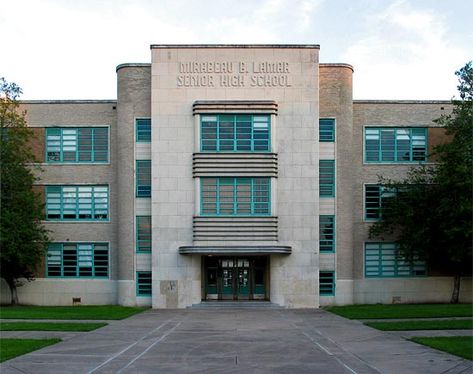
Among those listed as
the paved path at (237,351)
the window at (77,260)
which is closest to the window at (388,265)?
the paved path at (237,351)

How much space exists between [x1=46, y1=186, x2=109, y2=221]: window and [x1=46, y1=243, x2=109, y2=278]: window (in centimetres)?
171

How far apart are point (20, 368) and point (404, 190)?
28435 millimetres

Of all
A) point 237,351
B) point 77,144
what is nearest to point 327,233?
point 77,144

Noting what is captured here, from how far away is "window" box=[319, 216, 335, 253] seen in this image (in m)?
39.9

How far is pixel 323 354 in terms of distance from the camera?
19.1m

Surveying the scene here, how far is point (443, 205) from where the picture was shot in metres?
35.9

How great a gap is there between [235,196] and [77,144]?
34.7 ft

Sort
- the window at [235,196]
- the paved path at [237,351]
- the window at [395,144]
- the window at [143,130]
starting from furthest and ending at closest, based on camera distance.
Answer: the window at [395,144]
the window at [143,130]
the window at [235,196]
the paved path at [237,351]

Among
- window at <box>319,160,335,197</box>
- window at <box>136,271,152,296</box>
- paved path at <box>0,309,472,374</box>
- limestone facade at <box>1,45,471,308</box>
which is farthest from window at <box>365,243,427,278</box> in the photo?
window at <box>136,271,152,296</box>

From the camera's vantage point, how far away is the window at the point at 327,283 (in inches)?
1563

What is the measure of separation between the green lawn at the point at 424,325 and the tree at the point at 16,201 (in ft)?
65.4

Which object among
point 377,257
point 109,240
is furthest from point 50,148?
point 377,257

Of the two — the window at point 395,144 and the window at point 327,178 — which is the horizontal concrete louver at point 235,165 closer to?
the window at point 327,178

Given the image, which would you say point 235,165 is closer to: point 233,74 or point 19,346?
point 233,74
